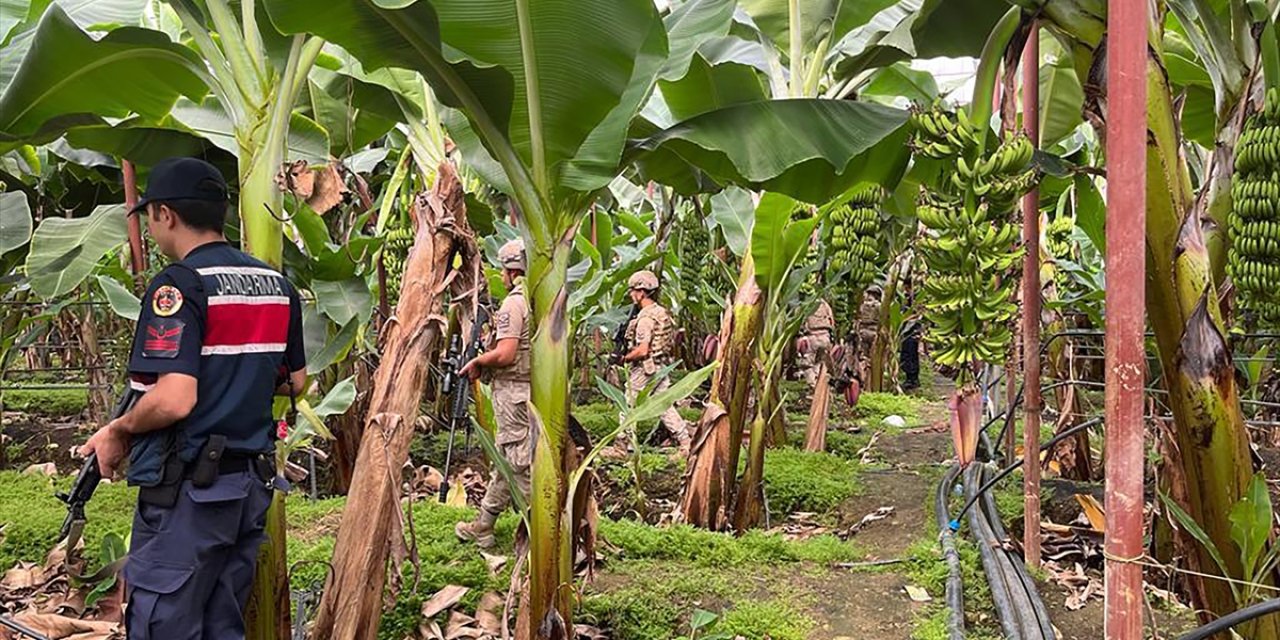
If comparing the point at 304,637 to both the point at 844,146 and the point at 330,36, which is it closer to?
the point at 330,36

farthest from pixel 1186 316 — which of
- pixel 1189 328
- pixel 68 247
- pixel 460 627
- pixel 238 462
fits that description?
pixel 68 247

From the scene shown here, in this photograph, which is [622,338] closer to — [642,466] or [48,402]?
[642,466]

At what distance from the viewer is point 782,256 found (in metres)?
3.84

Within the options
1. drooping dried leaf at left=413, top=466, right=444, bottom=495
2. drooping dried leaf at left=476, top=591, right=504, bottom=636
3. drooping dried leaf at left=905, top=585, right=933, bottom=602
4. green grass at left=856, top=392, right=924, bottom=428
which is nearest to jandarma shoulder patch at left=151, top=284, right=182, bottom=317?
drooping dried leaf at left=476, top=591, right=504, bottom=636

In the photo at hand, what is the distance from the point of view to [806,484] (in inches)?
192

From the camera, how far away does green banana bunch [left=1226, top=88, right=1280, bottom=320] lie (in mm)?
1906

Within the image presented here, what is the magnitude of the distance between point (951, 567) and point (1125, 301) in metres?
2.07

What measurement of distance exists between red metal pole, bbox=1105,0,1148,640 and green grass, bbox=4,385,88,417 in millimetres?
8314

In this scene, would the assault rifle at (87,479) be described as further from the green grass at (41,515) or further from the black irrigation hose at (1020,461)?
the black irrigation hose at (1020,461)

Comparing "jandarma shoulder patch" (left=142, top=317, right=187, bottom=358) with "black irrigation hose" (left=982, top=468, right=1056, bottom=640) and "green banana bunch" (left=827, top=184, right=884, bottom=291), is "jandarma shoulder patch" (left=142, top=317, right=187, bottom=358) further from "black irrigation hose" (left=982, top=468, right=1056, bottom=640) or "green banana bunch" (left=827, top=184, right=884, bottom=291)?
"green banana bunch" (left=827, top=184, right=884, bottom=291)

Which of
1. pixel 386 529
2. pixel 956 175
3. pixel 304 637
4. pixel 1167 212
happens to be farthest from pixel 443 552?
pixel 1167 212

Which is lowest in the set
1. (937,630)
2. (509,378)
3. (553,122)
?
(937,630)

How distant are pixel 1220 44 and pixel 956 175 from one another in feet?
2.71

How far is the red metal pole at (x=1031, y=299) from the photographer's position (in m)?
2.85
